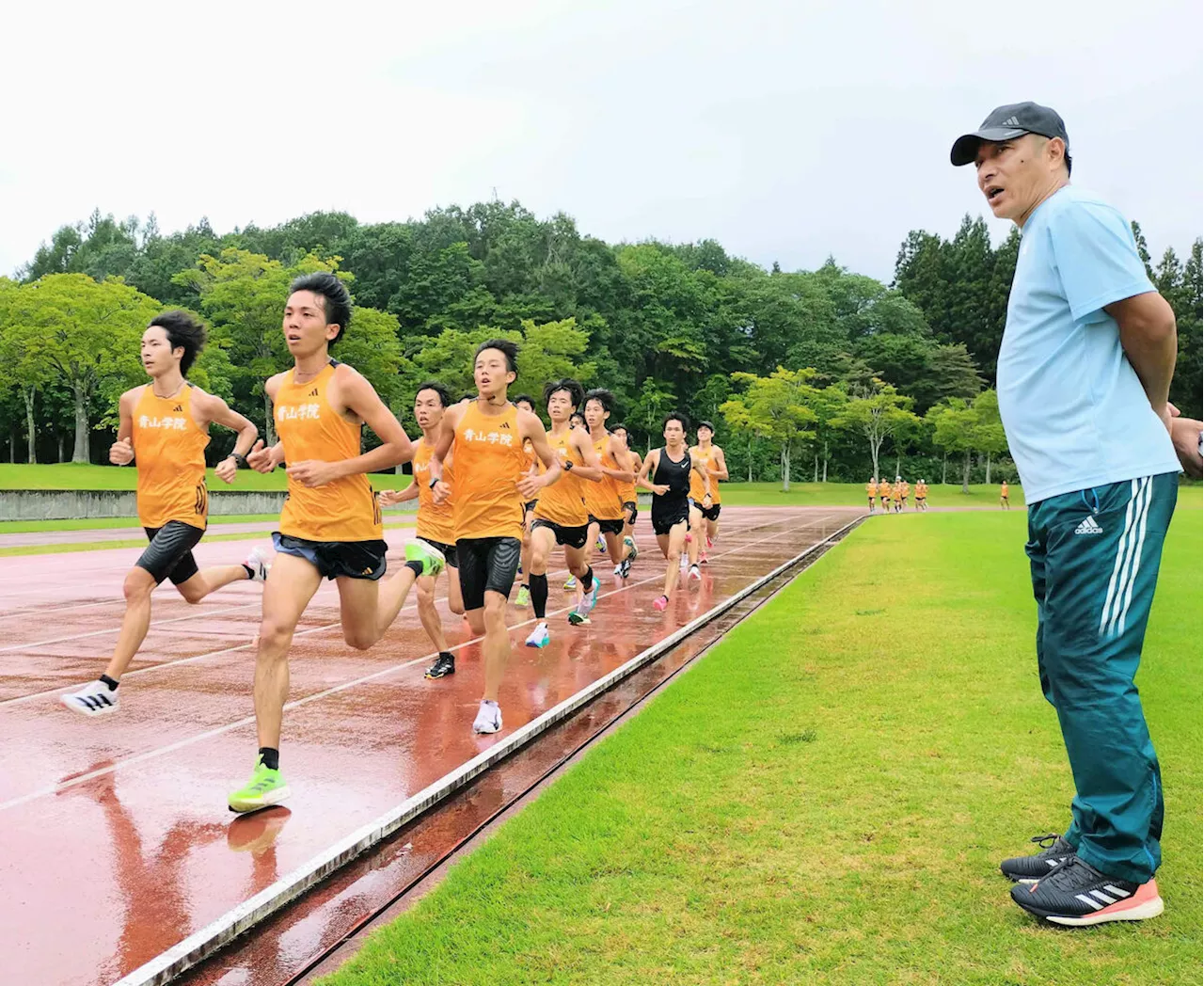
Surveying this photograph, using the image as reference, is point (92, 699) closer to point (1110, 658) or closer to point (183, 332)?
point (183, 332)

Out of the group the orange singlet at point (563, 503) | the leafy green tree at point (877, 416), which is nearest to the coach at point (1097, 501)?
the orange singlet at point (563, 503)

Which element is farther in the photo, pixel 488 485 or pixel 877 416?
pixel 877 416

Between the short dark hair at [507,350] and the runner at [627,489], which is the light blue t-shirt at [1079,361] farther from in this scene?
the runner at [627,489]

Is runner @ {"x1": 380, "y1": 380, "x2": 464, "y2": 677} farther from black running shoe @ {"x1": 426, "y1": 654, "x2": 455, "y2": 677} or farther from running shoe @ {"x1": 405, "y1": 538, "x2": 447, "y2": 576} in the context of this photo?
running shoe @ {"x1": 405, "y1": 538, "x2": 447, "y2": 576}

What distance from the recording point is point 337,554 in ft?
14.9

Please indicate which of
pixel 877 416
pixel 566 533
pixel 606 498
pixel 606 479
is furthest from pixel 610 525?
pixel 877 416

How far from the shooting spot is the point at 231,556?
52.0 feet

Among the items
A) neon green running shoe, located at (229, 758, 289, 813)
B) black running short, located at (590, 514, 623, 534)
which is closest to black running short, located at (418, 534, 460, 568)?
black running short, located at (590, 514, 623, 534)

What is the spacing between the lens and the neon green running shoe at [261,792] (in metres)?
4.03

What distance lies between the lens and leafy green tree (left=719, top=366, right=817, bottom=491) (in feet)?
187

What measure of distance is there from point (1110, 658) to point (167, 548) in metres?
5.21

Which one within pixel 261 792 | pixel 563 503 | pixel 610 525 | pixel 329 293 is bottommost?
pixel 261 792

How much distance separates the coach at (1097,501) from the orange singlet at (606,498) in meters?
7.19

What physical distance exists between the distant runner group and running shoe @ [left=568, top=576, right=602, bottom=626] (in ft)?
0.07
